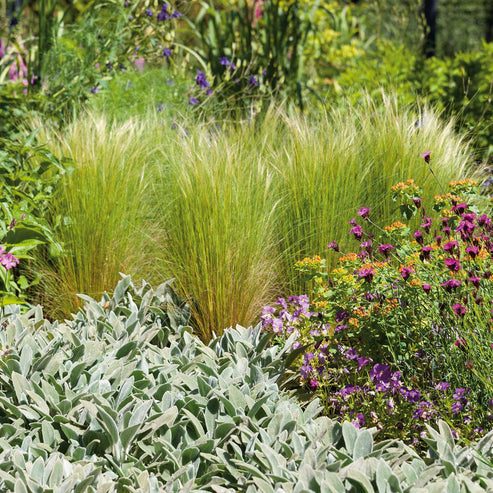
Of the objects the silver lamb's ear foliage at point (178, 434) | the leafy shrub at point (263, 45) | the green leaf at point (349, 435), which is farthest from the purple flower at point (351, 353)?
the leafy shrub at point (263, 45)

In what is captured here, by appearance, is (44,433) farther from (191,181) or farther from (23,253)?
(191,181)

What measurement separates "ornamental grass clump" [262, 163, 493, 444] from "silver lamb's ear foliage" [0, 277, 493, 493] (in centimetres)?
20

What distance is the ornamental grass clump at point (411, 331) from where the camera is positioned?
2.28 metres

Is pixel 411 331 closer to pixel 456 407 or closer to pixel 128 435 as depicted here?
pixel 456 407

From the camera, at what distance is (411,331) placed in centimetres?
260

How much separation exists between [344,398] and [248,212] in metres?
1.13

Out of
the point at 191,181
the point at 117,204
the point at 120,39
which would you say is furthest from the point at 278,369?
the point at 120,39

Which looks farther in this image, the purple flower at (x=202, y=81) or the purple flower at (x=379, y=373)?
the purple flower at (x=202, y=81)

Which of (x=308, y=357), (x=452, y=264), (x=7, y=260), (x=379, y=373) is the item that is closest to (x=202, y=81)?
(x=7, y=260)

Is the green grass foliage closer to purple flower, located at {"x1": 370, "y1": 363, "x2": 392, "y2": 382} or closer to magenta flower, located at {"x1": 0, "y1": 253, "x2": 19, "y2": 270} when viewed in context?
magenta flower, located at {"x1": 0, "y1": 253, "x2": 19, "y2": 270}

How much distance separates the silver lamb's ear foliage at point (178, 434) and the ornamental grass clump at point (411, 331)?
20 cm

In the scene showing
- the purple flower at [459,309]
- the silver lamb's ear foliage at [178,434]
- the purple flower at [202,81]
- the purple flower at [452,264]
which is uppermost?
the purple flower at [202,81]

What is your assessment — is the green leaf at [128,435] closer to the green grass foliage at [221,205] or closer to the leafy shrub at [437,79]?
the green grass foliage at [221,205]

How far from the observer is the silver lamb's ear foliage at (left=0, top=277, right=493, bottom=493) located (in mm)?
1822
